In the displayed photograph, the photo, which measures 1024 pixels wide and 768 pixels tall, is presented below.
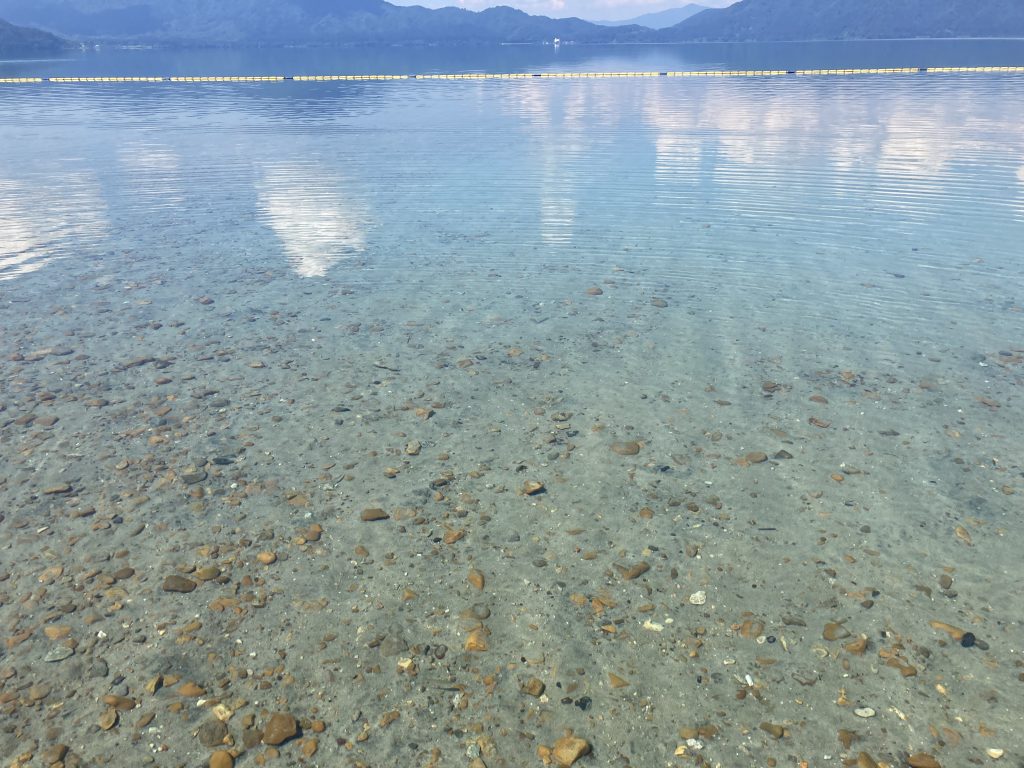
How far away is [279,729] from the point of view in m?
5.73

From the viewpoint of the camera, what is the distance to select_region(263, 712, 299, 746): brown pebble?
5.66 metres

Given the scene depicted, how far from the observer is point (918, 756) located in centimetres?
547

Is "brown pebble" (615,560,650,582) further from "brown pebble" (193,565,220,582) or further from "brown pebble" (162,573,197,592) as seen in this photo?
"brown pebble" (162,573,197,592)

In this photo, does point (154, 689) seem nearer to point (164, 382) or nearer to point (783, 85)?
point (164, 382)

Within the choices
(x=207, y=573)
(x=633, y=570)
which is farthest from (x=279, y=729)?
(x=633, y=570)

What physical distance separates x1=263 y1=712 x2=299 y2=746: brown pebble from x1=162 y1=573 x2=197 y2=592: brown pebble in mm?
2068

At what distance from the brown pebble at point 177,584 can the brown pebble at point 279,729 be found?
2.07m

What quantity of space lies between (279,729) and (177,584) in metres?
2.36

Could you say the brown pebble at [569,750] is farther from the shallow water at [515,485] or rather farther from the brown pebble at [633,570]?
the brown pebble at [633,570]

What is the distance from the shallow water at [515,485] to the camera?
19.6 feet

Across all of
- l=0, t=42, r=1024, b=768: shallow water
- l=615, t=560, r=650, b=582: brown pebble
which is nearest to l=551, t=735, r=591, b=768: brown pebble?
l=0, t=42, r=1024, b=768: shallow water

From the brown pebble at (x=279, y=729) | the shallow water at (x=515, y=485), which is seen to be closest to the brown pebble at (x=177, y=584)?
the shallow water at (x=515, y=485)

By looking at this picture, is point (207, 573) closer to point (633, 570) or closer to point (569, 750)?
point (569, 750)

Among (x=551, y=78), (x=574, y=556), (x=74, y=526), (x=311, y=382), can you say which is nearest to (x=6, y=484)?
(x=74, y=526)
